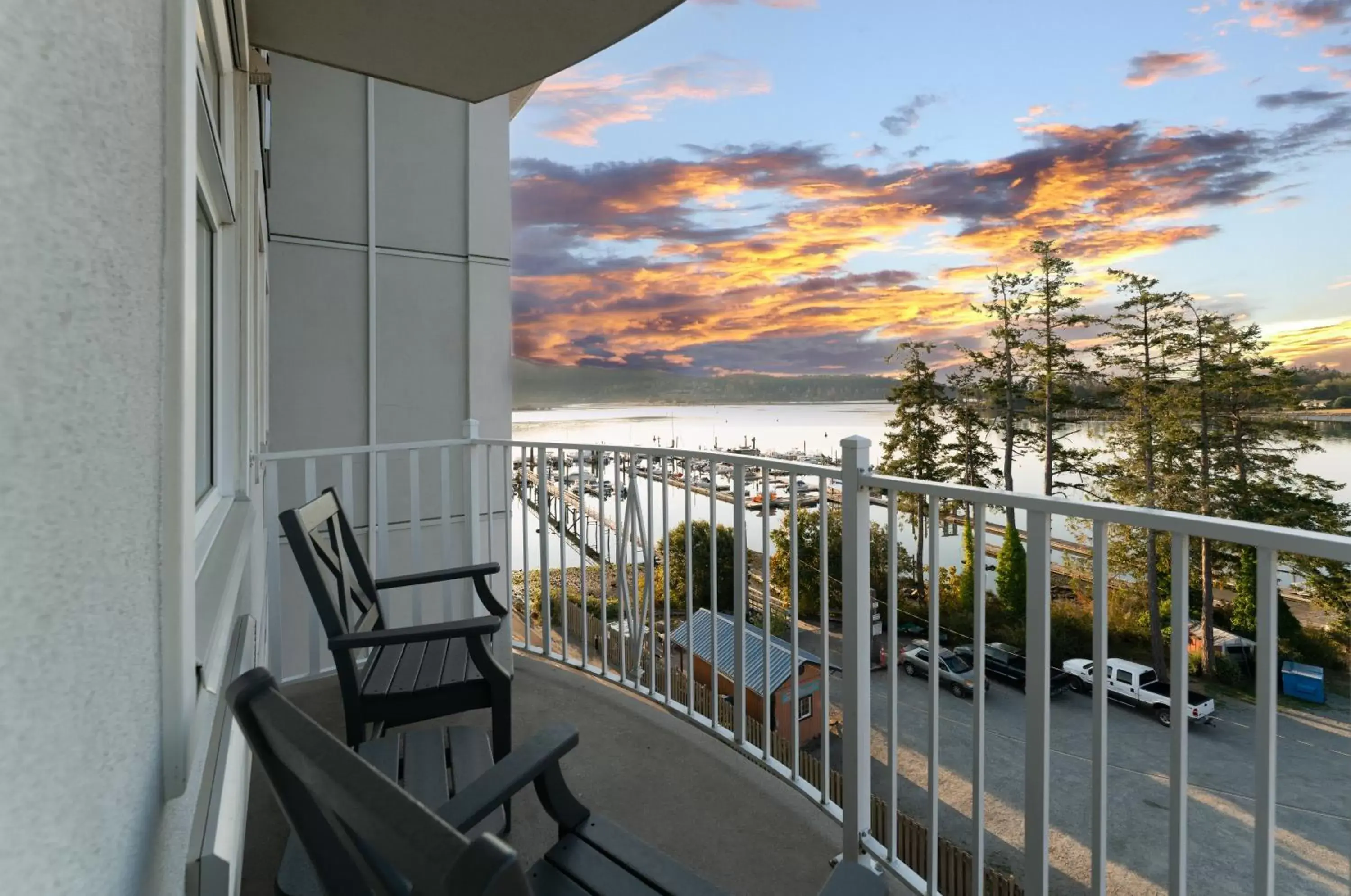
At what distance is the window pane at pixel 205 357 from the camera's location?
1.51 m

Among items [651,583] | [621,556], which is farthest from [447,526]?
[651,583]

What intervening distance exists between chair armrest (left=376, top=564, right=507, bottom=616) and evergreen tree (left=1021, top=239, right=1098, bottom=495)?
84.4 ft

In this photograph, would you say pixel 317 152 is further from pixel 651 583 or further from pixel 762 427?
pixel 762 427

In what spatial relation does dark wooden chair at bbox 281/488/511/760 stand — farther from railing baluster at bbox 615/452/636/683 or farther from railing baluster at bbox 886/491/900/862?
railing baluster at bbox 886/491/900/862

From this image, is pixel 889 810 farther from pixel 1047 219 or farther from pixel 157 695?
pixel 1047 219

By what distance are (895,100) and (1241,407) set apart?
17117mm

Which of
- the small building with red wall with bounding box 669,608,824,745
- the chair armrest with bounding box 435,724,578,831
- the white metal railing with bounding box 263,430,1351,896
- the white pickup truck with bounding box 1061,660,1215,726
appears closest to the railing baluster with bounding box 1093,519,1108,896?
the white metal railing with bounding box 263,430,1351,896

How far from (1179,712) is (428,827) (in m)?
1.52

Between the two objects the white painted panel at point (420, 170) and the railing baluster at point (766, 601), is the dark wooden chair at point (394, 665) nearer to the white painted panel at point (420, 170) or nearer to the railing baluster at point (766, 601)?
the railing baluster at point (766, 601)

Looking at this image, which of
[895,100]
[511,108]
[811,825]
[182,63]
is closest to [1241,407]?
[895,100]

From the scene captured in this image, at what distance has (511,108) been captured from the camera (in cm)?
807

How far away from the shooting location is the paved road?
775cm

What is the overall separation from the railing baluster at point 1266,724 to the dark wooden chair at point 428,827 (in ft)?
2.42

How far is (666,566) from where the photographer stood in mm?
2936
